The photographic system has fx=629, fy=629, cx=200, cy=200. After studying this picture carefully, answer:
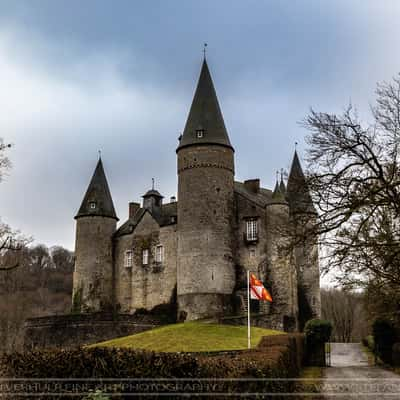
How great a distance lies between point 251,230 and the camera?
43.4m

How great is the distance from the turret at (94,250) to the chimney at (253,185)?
11503 mm

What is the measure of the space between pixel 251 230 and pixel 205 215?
366 centimetres

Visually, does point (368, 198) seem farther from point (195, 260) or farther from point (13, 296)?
point (13, 296)

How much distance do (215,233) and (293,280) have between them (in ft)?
20.3

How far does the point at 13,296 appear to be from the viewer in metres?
61.0

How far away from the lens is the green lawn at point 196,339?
28500mm

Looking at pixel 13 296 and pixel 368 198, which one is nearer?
pixel 368 198

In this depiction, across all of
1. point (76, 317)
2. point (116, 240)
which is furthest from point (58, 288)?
point (76, 317)

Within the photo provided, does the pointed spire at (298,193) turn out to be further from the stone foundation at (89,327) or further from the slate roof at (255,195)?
the stone foundation at (89,327)

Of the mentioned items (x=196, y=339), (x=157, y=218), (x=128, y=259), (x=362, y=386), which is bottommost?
(x=362, y=386)

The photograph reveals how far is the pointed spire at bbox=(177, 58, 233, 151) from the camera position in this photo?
43188mm

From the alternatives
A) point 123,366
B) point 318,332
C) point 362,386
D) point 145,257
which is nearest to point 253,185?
point 145,257

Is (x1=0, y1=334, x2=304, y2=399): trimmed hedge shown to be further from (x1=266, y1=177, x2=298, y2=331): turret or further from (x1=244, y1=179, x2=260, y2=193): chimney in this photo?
(x1=244, y1=179, x2=260, y2=193): chimney

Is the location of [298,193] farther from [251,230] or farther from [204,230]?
[251,230]
